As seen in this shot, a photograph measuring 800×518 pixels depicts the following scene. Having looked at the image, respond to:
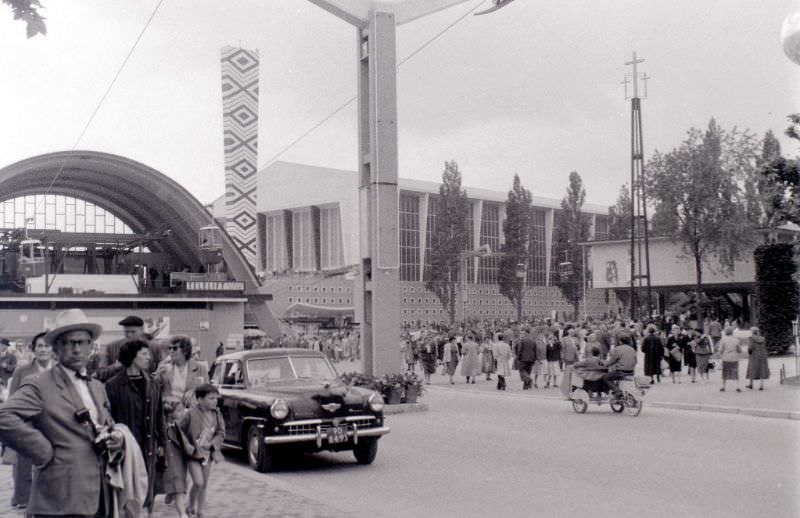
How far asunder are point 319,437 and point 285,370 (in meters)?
1.53

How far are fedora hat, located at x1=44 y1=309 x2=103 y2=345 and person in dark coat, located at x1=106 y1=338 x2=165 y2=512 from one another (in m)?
1.66

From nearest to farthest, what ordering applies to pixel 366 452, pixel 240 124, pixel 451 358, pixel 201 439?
1. pixel 201 439
2. pixel 366 452
3. pixel 451 358
4. pixel 240 124

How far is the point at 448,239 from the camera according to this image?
69.4 meters

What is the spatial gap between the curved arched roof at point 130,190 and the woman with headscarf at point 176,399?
1627 inches

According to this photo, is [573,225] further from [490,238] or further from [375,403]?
[375,403]

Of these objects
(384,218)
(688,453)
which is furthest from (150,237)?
(688,453)

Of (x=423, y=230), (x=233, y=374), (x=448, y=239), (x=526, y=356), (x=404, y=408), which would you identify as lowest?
(x=404, y=408)

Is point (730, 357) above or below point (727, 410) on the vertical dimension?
above

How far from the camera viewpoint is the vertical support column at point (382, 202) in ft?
66.6

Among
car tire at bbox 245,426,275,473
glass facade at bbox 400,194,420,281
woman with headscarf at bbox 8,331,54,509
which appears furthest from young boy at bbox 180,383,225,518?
glass facade at bbox 400,194,420,281

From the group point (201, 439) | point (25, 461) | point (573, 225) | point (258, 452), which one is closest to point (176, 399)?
point (201, 439)

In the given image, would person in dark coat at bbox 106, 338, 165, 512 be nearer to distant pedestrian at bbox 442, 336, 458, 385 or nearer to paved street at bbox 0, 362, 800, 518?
paved street at bbox 0, 362, 800, 518

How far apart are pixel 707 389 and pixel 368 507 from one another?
52.6 ft

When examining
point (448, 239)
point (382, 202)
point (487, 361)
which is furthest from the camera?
point (448, 239)
